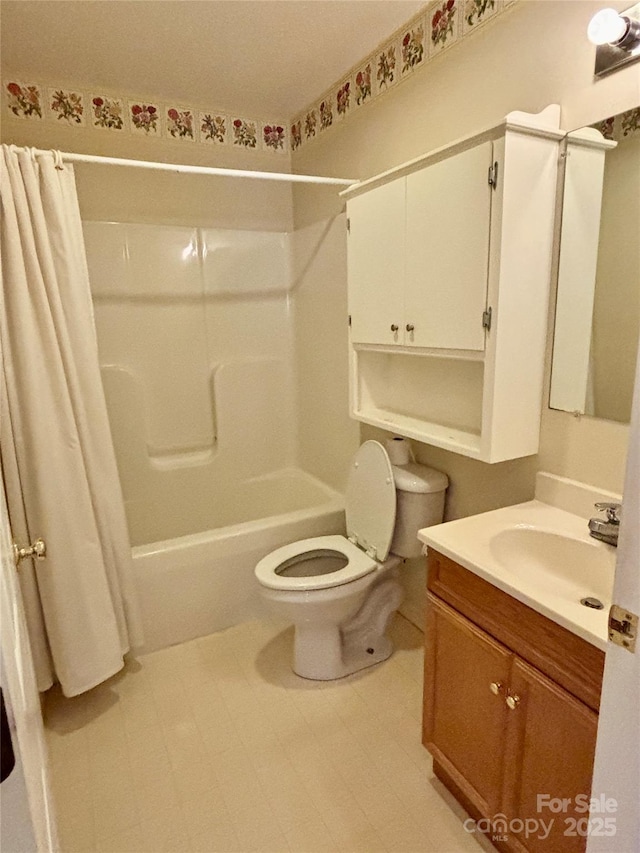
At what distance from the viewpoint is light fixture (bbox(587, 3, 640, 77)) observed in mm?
1145

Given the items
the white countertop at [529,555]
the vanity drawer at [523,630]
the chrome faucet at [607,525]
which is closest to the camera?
the vanity drawer at [523,630]

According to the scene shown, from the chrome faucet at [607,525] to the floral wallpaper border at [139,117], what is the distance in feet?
7.84

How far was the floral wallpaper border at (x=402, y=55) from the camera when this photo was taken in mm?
1617

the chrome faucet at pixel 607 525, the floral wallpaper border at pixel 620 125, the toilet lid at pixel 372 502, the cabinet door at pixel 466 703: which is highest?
the floral wallpaper border at pixel 620 125

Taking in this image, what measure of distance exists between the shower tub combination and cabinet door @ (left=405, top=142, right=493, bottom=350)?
1.15 metres

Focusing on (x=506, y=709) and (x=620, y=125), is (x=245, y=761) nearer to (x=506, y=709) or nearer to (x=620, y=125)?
(x=506, y=709)

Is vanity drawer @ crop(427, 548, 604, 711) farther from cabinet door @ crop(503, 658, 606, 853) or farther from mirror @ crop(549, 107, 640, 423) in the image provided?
mirror @ crop(549, 107, 640, 423)

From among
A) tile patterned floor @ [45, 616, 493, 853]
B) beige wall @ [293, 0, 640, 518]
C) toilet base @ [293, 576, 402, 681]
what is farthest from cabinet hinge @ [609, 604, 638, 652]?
toilet base @ [293, 576, 402, 681]

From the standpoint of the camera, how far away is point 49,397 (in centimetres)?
167

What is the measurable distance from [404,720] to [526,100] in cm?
201

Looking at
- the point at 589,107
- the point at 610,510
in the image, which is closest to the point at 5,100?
the point at 589,107

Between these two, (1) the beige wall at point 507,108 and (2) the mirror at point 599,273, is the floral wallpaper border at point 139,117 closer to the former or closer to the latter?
(1) the beige wall at point 507,108

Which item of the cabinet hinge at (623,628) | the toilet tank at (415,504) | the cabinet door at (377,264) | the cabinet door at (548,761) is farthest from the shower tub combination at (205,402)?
the cabinet hinge at (623,628)

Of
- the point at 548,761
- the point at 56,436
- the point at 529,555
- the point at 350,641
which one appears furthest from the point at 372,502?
the point at 56,436
